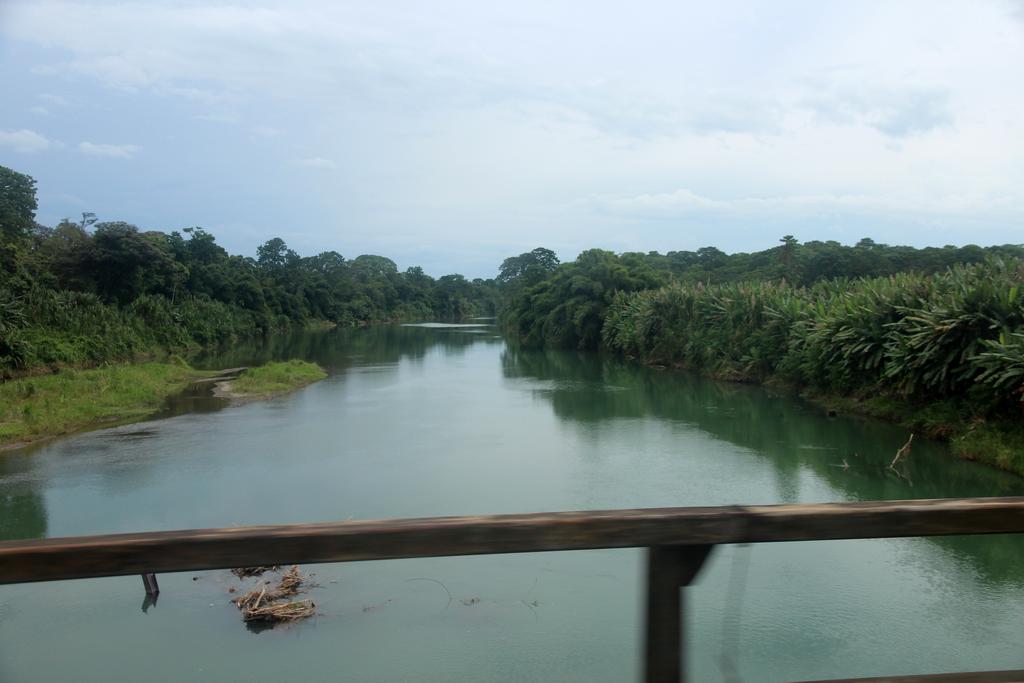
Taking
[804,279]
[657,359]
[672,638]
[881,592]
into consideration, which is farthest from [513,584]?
[804,279]

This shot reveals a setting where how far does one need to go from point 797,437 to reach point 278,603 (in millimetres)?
10647

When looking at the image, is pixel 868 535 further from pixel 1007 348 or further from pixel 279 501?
pixel 1007 348

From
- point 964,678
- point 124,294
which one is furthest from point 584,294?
point 964,678

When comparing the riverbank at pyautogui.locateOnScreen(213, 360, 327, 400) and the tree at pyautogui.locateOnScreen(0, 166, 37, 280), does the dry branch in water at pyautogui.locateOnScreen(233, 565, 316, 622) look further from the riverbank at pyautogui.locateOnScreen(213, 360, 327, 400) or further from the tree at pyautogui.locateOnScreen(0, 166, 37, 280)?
the tree at pyautogui.locateOnScreen(0, 166, 37, 280)

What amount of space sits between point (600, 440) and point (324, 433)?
5366 millimetres

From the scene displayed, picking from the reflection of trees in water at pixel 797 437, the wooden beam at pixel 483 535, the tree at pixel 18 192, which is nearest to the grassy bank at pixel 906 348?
the reflection of trees in water at pixel 797 437

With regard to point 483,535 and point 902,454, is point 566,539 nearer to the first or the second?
point 483,535

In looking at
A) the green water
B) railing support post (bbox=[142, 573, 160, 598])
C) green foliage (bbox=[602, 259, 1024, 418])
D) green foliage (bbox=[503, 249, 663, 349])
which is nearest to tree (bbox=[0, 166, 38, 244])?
green foliage (bbox=[503, 249, 663, 349])

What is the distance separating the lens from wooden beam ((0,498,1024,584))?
1.60 metres

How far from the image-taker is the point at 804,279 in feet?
107

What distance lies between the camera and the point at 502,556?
26.7 feet

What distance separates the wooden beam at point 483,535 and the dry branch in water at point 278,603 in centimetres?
490

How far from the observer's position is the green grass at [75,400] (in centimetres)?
1430

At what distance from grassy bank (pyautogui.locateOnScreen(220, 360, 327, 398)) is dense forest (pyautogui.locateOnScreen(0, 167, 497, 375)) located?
→ 442 centimetres
